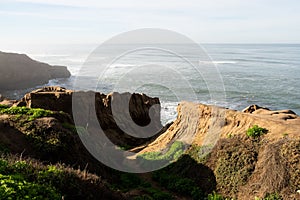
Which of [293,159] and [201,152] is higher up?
[293,159]

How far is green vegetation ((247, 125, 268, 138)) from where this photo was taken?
53.5 ft

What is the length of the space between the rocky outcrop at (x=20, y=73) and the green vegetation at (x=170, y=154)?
62.3m

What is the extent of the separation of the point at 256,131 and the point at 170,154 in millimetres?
5229

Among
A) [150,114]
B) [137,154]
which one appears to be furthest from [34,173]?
[150,114]

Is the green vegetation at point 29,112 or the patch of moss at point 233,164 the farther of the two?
the green vegetation at point 29,112

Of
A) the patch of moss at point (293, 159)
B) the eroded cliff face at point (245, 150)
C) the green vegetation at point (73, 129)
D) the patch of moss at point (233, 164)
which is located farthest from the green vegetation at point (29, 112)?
the patch of moss at point (293, 159)

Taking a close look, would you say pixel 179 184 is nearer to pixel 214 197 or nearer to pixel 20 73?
pixel 214 197

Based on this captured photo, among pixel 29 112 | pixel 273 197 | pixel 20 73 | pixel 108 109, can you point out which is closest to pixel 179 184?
pixel 273 197

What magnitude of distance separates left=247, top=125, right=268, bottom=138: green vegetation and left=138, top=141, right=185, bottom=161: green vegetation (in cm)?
425

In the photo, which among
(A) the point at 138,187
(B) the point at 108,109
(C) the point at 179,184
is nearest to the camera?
(A) the point at 138,187

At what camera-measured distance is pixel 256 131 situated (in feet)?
53.9

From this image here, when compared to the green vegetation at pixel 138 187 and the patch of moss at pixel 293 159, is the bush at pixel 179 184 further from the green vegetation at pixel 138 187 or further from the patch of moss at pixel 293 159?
the patch of moss at pixel 293 159

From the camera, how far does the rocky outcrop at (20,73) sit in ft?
246

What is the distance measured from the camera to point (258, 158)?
50.0ft
